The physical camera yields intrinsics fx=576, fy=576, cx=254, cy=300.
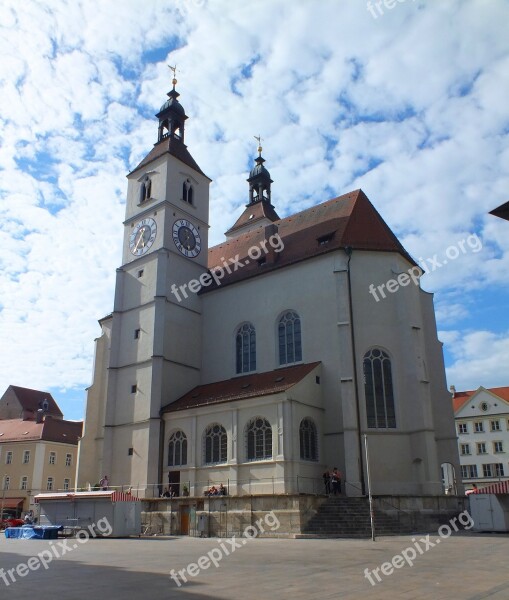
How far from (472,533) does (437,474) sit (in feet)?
18.1

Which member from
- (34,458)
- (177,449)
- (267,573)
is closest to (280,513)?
(177,449)

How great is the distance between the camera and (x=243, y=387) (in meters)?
28.8

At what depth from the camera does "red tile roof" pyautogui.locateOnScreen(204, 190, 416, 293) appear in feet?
99.9

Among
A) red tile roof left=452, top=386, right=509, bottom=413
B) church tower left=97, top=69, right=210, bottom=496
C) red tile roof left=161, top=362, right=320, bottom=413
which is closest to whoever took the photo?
red tile roof left=161, top=362, right=320, bottom=413

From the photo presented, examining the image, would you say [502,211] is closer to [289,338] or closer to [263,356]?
[289,338]

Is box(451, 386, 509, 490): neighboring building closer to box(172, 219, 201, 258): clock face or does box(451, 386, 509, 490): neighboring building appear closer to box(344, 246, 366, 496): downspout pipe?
box(172, 219, 201, 258): clock face

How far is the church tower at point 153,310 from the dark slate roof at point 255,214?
1210 cm

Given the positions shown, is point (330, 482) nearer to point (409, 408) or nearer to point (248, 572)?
point (409, 408)

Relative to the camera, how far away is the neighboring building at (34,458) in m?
50.8

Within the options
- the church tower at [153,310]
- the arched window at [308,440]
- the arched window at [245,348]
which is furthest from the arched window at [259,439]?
the church tower at [153,310]

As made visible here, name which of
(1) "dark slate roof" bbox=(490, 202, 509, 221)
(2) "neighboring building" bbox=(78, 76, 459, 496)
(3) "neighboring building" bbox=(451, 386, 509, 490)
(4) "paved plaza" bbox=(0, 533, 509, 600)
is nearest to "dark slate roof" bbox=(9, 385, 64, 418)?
(2) "neighboring building" bbox=(78, 76, 459, 496)

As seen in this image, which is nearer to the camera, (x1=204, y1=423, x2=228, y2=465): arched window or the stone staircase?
the stone staircase

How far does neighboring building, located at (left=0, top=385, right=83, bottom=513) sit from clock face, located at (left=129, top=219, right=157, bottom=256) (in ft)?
82.6

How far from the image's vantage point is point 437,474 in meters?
26.1
